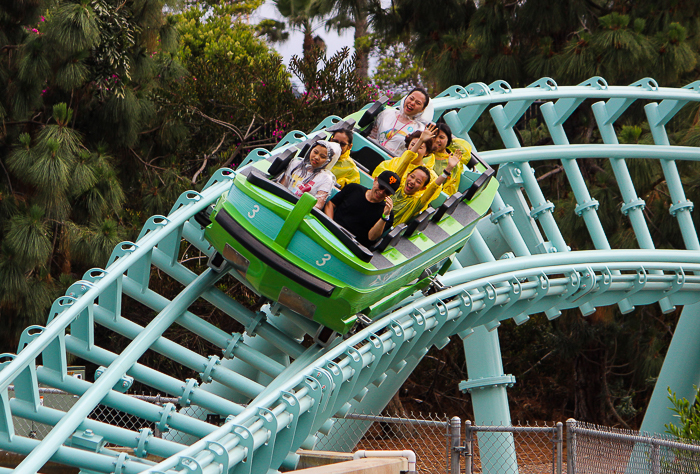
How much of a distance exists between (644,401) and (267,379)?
10.2 metres

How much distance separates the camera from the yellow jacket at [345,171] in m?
5.02

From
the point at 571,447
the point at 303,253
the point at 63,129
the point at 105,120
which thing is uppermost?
the point at 105,120

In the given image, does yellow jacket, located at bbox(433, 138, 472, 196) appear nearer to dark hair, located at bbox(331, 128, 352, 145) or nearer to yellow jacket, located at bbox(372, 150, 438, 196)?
yellow jacket, located at bbox(372, 150, 438, 196)

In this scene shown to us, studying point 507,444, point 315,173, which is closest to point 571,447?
point 507,444

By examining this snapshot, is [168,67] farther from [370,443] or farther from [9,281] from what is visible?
[370,443]

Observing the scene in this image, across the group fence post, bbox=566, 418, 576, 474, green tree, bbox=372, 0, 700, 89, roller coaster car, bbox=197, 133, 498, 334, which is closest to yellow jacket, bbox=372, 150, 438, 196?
roller coaster car, bbox=197, 133, 498, 334

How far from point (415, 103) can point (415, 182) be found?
1347 millimetres

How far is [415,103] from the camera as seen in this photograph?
5879 millimetres

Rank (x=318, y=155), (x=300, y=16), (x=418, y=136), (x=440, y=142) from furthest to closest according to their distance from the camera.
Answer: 1. (x=300, y=16)
2. (x=440, y=142)
3. (x=418, y=136)
4. (x=318, y=155)

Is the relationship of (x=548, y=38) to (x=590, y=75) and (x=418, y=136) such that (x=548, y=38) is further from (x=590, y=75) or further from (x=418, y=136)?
(x=418, y=136)

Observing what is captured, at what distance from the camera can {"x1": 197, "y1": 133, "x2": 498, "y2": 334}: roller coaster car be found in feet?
13.4

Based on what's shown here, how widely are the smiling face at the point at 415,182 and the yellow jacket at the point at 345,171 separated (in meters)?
Answer: 0.45

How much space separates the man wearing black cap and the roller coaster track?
0.59m

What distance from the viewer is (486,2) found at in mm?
10336
